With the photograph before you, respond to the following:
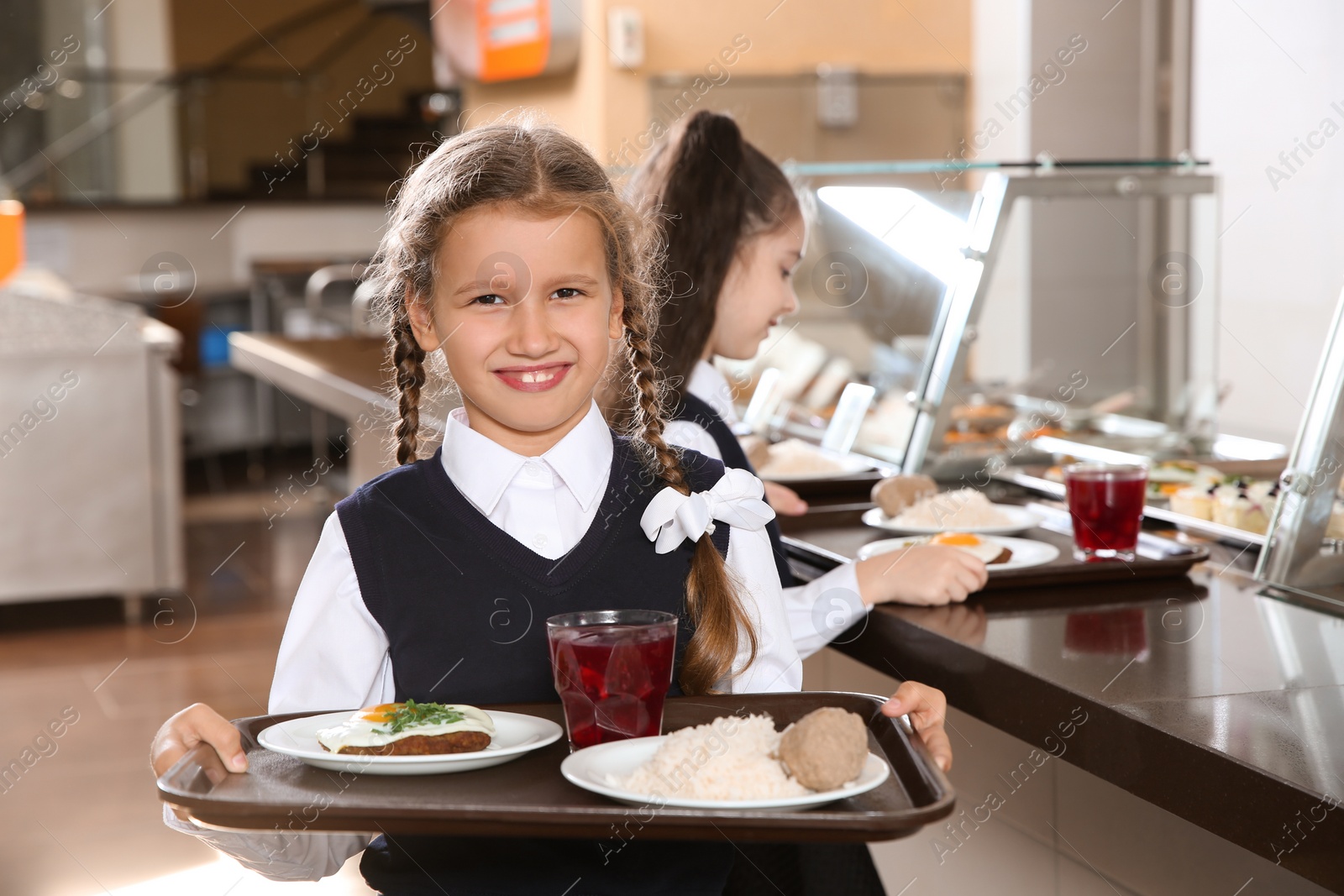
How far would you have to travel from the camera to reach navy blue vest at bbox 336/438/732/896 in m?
1.28

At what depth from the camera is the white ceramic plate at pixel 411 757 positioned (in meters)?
1.03

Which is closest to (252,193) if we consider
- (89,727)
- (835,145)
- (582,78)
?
(582,78)

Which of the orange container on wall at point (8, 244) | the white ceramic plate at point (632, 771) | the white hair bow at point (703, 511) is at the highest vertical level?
the orange container on wall at point (8, 244)

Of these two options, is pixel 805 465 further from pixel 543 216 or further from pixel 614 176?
pixel 543 216

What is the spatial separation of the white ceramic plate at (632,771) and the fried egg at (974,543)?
0.79 m

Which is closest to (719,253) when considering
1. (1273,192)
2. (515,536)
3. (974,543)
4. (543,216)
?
(974,543)

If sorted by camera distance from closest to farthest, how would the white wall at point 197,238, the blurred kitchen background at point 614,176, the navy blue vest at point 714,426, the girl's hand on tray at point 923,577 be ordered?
the girl's hand on tray at point 923,577 → the navy blue vest at point 714,426 → the blurred kitchen background at point 614,176 → the white wall at point 197,238

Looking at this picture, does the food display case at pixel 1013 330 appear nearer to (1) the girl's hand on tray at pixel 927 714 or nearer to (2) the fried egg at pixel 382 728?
(1) the girl's hand on tray at pixel 927 714

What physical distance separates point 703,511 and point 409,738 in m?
Result: 0.42

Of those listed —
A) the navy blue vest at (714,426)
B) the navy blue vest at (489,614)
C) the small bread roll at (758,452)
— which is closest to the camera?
the navy blue vest at (489,614)

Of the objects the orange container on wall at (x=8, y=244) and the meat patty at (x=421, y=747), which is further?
the orange container on wall at (x=8, y=244)

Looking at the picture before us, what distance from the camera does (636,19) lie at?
236 inches

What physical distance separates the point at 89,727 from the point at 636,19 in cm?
361

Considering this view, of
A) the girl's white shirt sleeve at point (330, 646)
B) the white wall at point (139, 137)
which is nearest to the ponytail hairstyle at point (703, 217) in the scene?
the girl's white shirt sleeve at point (330, 646)
